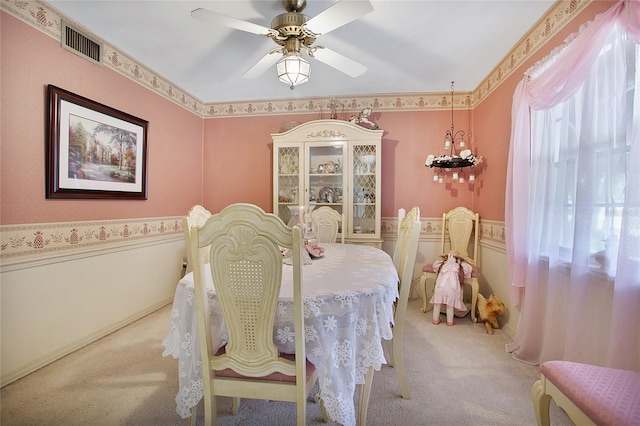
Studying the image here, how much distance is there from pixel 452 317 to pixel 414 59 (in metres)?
2.44

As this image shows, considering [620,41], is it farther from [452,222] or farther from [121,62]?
[121,62]

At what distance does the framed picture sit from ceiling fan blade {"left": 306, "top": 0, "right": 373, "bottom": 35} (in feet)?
→ 6.22

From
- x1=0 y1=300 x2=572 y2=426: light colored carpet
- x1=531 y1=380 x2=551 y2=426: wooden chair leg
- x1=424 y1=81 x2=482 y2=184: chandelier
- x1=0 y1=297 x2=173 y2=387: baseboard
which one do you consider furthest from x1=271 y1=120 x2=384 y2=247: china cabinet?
x1=531 y1=380 x2=551 y2=426: wooden chair leg

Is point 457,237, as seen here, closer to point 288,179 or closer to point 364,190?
point 364,190

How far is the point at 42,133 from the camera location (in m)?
2.06

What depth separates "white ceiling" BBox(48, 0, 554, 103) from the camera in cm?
204

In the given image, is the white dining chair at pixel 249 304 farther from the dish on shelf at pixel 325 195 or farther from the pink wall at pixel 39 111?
the dish on shelf at pixel 325 195

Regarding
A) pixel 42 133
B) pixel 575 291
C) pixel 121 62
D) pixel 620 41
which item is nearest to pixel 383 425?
pixel 575 291

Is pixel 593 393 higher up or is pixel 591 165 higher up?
pixel 591 165

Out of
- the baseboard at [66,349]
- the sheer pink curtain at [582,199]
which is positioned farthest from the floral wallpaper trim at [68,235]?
the sheer pink curtain at [582,199]

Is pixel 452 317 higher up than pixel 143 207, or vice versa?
pixel 143 207

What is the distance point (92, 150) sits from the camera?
2.43 m

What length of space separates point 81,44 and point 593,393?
11.9 ft

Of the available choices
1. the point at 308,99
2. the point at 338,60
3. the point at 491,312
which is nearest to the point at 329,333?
the point at 338,60
